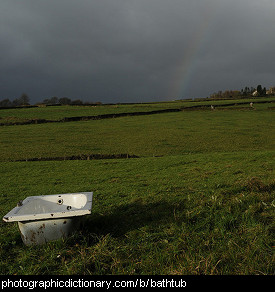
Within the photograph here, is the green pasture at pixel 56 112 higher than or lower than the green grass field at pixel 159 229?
higher

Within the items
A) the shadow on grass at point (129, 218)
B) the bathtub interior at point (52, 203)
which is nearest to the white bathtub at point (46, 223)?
the shadow on grass at point (129, 218)

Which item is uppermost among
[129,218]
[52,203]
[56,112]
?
[56,112]

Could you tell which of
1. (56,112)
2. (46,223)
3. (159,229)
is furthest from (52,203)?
(56,112)

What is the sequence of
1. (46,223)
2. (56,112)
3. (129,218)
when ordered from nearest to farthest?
(46,223) < (129,218) < (56,112)

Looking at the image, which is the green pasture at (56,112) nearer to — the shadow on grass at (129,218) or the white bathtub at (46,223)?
the shadow on grass at (129,218)

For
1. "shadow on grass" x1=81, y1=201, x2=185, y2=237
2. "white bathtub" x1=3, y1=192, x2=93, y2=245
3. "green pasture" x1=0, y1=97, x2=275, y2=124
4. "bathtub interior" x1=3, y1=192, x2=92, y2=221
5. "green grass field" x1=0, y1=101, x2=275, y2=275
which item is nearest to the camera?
"green grass field" x1=0, y1=101, x2=275, y2=275

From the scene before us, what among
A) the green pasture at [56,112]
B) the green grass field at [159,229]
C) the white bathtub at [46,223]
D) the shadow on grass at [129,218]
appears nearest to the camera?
the green grass field at [159,229]

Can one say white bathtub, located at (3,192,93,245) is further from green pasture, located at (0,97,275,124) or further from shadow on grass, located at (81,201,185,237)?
green pasture, located at (0,97,275,124)

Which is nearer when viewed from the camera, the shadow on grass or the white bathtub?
the white bathtub

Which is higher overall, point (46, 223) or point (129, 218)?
point (46, 223)

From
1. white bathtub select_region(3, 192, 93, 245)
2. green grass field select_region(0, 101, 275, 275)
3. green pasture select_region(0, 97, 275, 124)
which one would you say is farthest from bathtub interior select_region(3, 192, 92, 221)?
green pasture select_region(0, 97, 275, 124)

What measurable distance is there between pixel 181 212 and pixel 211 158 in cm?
1114

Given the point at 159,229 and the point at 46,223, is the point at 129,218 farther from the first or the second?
the point at 46,223

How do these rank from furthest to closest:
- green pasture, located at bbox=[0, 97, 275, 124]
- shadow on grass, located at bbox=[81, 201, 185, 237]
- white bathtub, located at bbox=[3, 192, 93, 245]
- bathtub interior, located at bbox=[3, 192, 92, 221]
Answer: green pasture, located at bbox=[0, 97, 275, 124] → bathtub interior, located at bbox=[3, 192, 92, 221] → shadow on grass, located at bbox=[81, 201, 185, 237] → white bathtub, located at bbox=[3, 192, 93, 245]
